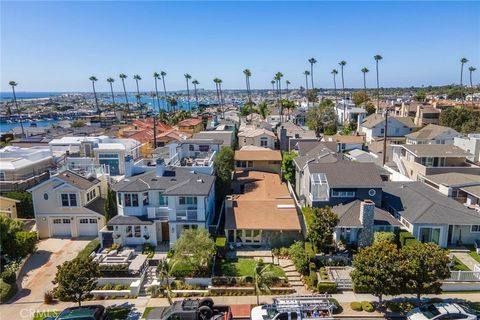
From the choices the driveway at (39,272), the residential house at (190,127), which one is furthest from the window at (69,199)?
the residential house at (190,127)

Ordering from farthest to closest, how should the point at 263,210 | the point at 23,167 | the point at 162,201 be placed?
the point at 23,167
the point at 263,210
the point at 162,201

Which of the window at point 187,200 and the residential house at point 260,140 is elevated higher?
the residential house at point 260,140

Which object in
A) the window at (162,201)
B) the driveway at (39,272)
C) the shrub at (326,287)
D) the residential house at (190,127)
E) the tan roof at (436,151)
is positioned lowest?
the shrub at (326,287)

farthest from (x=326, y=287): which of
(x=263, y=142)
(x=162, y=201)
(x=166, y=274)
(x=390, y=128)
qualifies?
(x=390, y=128)

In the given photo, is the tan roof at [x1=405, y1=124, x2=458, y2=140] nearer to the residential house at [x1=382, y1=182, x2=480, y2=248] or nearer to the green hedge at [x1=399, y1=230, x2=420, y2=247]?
the residential house at [x1=382, y1=182, x2=480, y2=248]

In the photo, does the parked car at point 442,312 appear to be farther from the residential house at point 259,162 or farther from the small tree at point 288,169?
the residential house at point 259,162

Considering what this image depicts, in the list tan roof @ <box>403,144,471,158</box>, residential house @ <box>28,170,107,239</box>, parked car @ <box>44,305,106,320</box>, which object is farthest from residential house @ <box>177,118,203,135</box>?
parked car @ <box>44,305,106,320</box>

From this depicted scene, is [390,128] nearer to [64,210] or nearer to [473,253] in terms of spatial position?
[473,253]
